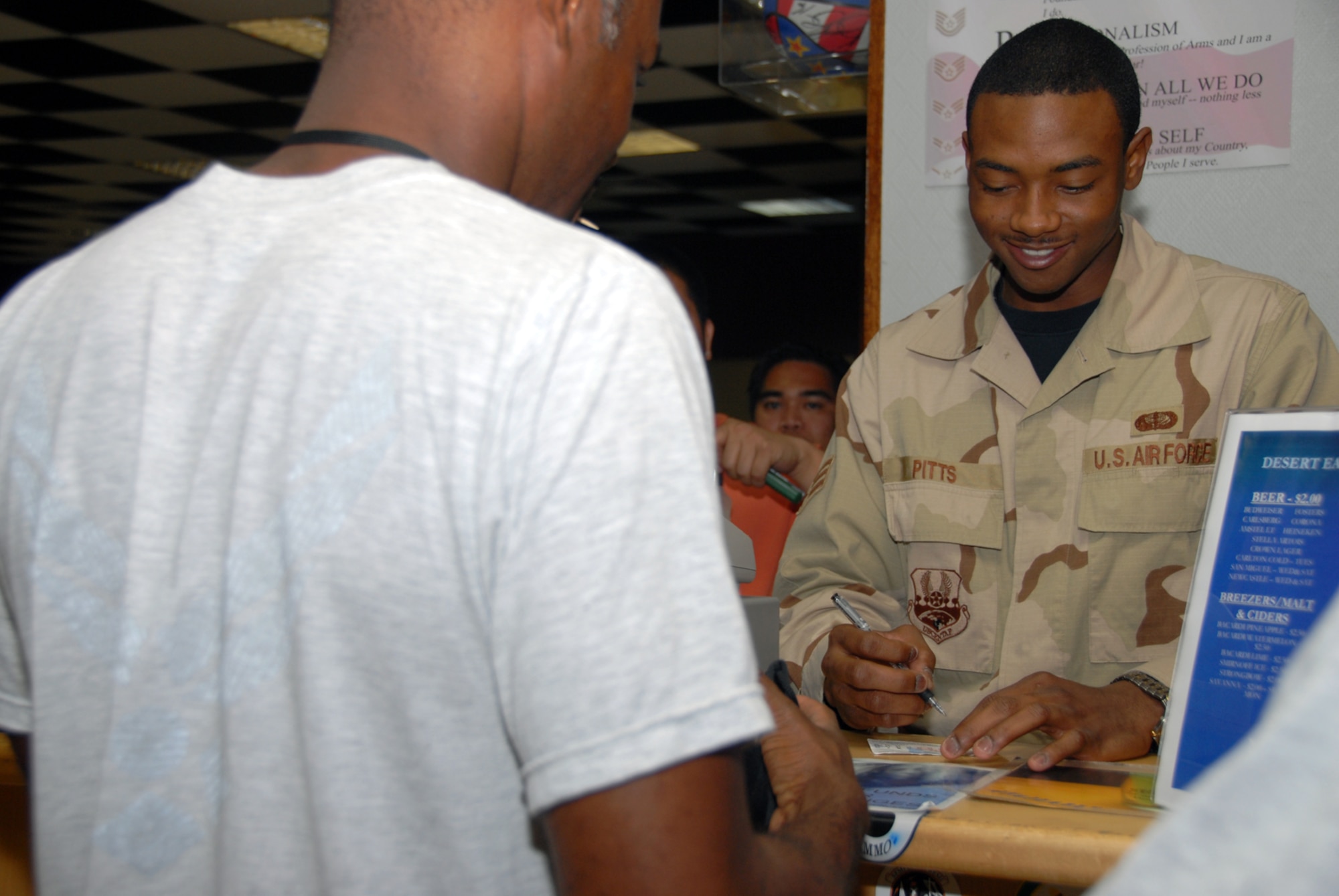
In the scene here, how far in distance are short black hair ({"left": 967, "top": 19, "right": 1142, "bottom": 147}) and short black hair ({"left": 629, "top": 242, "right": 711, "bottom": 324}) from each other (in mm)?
1243

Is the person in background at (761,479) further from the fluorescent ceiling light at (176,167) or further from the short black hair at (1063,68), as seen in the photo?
the fluorescent ceiling light at (176,167)

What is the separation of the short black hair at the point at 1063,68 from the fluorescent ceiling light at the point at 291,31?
404 centimetres

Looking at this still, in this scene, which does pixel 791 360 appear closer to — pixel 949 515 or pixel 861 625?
pixel 949 515

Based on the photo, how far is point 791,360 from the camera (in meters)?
4.07

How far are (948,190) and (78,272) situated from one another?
75.4 inches

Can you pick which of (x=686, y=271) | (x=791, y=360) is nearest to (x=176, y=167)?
(x=791, y=360)

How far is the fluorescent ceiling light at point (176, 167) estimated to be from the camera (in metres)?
7.54

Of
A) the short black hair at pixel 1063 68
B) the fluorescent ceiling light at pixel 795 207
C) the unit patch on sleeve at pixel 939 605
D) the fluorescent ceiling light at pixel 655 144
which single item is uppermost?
the fluorescent ceiling light at pixel 655 144

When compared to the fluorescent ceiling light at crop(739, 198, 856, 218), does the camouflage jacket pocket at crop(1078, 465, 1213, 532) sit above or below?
below

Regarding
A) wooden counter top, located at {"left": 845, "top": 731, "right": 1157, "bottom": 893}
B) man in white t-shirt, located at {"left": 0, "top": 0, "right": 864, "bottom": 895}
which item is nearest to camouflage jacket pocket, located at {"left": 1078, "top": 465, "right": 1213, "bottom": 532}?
wooden counter top, located at {"left": 845, "top": 731, "right": 1157, "bottom": 893}

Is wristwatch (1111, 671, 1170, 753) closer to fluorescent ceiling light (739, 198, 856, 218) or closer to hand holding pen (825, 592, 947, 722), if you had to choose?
hand holding pen (825, 592, 947, 722)

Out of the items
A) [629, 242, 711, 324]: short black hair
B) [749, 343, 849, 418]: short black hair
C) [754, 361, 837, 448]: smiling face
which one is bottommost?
[754, 361, 837, 448]: smiling face

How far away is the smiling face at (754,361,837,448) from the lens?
3.97 meters

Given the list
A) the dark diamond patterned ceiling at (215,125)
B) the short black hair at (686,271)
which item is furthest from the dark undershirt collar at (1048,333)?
the dark diamond patterned ceiling at (215,125)
